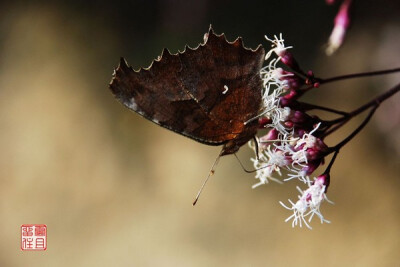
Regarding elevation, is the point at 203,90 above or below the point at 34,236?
above

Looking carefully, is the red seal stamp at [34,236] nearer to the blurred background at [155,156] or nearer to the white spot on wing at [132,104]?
the blurred background at [155,156]

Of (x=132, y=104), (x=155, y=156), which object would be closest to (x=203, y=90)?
(x=132, y=104)

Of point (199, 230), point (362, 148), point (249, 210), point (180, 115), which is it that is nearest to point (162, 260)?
point (199, 230)

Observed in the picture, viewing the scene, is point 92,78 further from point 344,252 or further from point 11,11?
point 344,252

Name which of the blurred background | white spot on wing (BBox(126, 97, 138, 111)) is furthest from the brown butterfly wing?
the blurred background

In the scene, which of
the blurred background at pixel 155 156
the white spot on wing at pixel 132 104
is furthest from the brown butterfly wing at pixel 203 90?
the blurred background at pixel 155 156

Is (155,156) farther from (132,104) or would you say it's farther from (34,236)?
(132,104)
